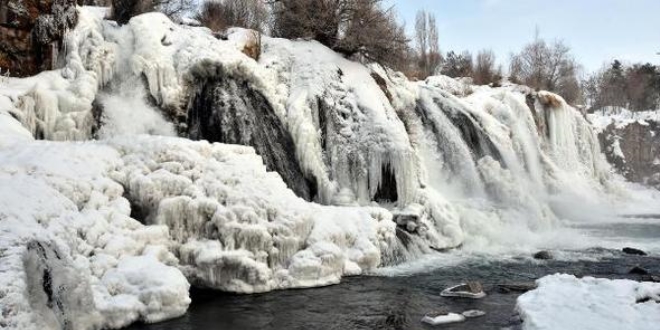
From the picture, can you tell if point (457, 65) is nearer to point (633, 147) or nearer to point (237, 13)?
point (633, 147)

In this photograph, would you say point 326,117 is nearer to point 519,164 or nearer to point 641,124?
point 519,164

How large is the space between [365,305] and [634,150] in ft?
122

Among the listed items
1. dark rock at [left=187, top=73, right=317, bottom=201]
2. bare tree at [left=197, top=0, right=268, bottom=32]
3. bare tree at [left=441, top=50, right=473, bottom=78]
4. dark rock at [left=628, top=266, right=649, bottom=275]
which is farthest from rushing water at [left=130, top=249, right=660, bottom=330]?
bare tree at [left=441, top=50, right=473, bottom=78]

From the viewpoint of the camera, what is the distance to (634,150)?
3853 cm

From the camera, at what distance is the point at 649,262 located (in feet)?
38.5

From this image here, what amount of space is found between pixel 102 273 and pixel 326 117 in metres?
7.77

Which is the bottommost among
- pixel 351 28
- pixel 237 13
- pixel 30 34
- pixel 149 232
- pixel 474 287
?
pixel 474 287

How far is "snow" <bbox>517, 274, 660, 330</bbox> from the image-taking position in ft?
20.4

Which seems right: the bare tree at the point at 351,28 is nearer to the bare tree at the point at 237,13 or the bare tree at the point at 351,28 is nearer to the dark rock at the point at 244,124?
the bare tree at the point at 237,13

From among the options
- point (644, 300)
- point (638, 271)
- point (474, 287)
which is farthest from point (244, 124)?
point (638, 271)

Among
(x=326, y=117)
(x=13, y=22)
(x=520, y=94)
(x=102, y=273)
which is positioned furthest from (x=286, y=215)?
(x=520, y=94)

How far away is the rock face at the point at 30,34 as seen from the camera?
1094 centimetres

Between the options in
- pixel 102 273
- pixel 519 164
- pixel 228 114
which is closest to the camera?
pixel 102 273

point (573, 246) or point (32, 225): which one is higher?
point (32, 225)
